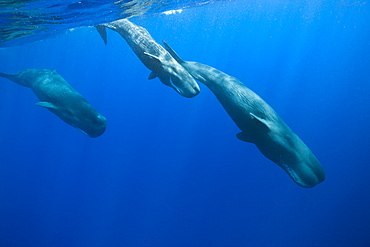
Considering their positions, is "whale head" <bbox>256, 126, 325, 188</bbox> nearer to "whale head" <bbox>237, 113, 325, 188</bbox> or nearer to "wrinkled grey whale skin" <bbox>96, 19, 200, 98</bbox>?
"whale head" <bbox>237, 113, 325, 188</bbox>

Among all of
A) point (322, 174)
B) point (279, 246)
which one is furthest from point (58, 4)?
point (279, 246)

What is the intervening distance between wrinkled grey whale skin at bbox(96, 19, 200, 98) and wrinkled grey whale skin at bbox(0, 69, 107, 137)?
2.52 meters

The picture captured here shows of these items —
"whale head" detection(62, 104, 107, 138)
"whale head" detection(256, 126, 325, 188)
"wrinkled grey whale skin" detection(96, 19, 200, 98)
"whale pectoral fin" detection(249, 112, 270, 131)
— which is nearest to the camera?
"whale head" detection(256, 126, 325, 188)

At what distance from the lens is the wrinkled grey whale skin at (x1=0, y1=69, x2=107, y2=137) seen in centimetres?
757

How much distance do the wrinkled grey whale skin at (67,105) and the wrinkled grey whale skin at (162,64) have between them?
2522 mm

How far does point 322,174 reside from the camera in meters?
4.59

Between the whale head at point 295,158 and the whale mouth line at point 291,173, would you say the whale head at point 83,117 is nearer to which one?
the whale head at point 295,158

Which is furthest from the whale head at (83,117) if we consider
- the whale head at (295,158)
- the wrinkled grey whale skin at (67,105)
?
the whale head at (295,158)

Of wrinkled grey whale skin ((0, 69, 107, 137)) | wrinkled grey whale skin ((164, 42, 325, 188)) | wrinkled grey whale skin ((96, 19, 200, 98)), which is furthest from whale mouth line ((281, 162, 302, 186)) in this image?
wrinkled grey whale skin ((0, 69, 107, 137))

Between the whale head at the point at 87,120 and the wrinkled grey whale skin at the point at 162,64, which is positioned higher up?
the wrinkled grey whale skin at the point at 162,64

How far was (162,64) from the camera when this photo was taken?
6141 mm

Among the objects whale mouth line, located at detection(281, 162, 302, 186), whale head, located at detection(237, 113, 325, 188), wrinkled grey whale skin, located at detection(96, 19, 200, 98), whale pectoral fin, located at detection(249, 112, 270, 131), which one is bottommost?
whale mouth line, located at detection(281, 162, 302, 186)

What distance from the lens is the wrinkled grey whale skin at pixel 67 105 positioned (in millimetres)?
7570

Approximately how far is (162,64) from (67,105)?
3897 millimetres
